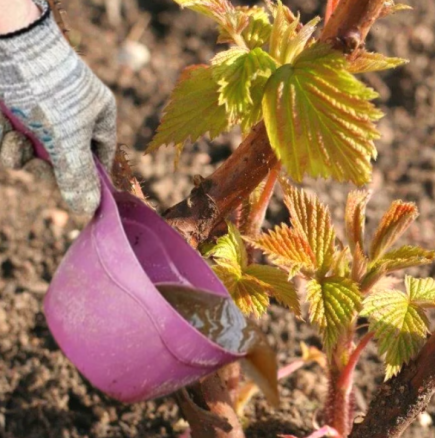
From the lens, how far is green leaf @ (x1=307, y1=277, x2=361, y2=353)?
136 cm

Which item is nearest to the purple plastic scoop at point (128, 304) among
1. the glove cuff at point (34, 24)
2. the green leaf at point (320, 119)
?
the glove cuff at point (34, 24)

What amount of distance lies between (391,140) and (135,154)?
851 mm

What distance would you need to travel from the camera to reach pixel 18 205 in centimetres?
248

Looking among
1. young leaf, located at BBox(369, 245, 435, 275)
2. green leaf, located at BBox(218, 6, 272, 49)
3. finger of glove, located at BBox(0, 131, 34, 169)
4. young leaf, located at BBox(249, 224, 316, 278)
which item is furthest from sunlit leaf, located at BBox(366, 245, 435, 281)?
finger of glove, located at BBox(0, 131, 34, 169)

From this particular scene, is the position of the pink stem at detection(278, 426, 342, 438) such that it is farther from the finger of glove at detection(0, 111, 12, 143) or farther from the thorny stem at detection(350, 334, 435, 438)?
the finger of glove at detection(0, 111, 12, 143)

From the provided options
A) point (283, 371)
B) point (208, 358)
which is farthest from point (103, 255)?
point (283, 371)

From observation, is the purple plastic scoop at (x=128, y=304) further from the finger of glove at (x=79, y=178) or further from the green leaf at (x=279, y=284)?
the green leaf at (x=279, y=284)

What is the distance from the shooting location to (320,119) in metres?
1.27

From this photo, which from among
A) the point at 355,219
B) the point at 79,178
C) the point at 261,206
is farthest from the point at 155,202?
the point at 79,178

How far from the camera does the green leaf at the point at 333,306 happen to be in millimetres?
1363

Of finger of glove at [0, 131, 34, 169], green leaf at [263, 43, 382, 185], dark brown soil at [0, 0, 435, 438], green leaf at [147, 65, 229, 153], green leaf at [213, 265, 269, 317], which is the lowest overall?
dark brown soil at [0, 0, 435, 438]

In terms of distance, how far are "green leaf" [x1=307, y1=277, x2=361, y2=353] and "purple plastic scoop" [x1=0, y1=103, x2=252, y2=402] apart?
176 millimetres

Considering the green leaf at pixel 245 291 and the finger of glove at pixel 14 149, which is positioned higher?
the finger of glove at pixel 14 149

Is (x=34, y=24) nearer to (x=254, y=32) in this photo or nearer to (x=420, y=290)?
(x=254, y=32)
